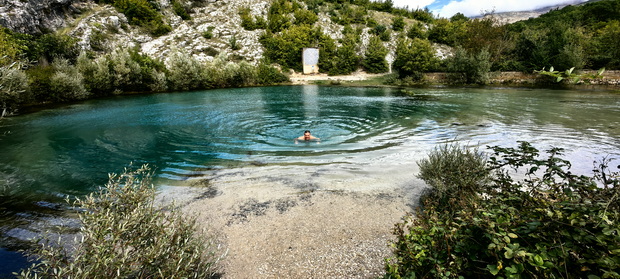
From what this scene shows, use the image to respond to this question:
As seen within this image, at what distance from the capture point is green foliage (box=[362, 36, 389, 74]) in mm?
61688

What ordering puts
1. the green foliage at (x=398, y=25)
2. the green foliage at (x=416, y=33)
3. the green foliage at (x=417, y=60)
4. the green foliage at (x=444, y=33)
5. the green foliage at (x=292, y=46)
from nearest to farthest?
the green foliage at (x=417, y=60) → the green foliage at (x=292, y=46) → the green foliage at (x=444, y=33) → the green foliage at (x=416, y=33) → the green foliage at (x=398, y=25)

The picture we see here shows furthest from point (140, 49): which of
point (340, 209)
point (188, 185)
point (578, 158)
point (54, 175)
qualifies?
point (578, 158)

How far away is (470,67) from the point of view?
41.3 metres

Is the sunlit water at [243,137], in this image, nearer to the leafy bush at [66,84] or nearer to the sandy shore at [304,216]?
the sandy shore at [304,216]

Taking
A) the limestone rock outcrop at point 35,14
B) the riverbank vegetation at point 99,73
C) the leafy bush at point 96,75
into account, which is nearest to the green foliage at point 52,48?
the riverbank vegetation at point 99,73

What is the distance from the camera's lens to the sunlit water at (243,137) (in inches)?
347

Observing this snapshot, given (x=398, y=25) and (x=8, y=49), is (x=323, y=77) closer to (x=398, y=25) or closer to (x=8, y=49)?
(x=398, y=25)

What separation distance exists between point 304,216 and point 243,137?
30.2ft

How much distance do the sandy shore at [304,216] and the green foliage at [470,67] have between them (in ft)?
136

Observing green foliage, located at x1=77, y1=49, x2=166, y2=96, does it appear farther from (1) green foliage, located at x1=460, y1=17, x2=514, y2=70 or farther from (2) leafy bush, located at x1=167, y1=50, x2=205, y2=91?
(1) green foliage, located at x1=460, y1=17, x2=514, y2=70

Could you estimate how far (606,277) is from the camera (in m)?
1.65

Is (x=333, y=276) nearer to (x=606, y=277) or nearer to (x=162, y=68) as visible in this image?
(x=606, y=277)

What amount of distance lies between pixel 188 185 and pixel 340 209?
4.94 metres

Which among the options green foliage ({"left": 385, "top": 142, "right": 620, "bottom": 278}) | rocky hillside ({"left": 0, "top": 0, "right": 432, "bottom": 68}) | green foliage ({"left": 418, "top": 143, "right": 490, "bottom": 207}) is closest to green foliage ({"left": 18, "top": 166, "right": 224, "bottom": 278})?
green foliage ({"left": 385, "top": 142, "right": 620, "bottom": 278})
